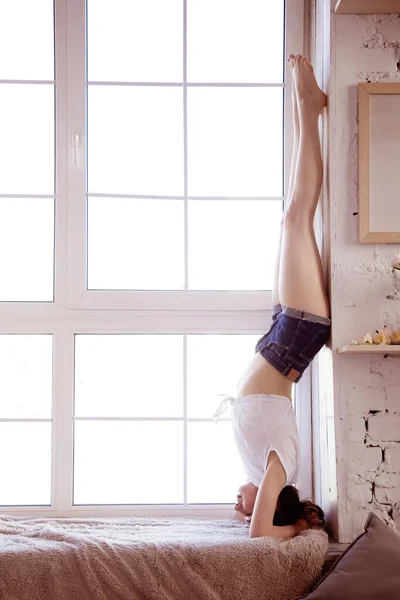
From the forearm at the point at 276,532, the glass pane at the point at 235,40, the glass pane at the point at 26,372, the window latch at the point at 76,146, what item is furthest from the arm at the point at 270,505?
the glass pane at the point at 235,40

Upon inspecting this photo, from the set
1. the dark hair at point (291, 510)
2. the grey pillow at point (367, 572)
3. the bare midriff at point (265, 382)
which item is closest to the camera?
the grey pillow at point (367, 572)

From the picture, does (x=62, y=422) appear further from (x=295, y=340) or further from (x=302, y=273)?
(x=302, y=273)

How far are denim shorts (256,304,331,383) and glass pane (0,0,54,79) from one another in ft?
4.77

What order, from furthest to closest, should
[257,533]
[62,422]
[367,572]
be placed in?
1. [62,422]
2. [257,533]
3. [367,572]

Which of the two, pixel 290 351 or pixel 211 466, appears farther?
pixel 211 466

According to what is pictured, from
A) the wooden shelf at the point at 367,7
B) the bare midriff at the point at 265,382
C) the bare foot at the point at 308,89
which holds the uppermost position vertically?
the wooden shelf at the point at 367,7

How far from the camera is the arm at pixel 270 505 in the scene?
7.36 ft

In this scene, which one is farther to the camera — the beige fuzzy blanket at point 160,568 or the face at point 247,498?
the face at point 247,498

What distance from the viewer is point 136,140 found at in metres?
2.84

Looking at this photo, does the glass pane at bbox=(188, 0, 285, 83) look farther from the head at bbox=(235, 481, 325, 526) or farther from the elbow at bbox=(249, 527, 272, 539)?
the elbow at bbox=(249, 527, 272, 539)

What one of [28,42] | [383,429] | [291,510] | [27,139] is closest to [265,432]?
[291,510]

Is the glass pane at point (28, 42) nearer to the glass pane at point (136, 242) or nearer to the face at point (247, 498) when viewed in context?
the glass pane at point (136, 242)

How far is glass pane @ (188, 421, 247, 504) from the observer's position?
109 inches

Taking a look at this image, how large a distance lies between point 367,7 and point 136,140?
104 centimetres
